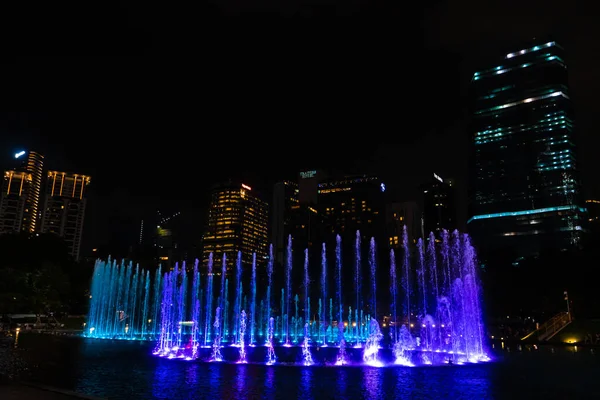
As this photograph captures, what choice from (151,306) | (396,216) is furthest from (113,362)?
(396,216)

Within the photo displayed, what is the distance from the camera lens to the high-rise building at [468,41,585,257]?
115 meters

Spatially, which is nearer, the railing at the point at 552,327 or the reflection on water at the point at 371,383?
the reflection on water at the point at 371,383

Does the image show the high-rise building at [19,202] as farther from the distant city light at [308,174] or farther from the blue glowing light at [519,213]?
the blue glowing light at [519,213]

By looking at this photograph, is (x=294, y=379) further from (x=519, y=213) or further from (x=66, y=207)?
(x=66, y=207)

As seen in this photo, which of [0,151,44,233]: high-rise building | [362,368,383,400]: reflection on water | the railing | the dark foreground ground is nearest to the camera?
the dark foreground ground

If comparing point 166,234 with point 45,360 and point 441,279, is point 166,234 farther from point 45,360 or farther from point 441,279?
point 45,360

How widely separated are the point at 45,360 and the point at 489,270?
5667cm

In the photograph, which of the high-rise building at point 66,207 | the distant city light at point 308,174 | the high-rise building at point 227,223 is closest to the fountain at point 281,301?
the distant city light at point 308,174

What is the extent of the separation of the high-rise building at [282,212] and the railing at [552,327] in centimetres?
13240

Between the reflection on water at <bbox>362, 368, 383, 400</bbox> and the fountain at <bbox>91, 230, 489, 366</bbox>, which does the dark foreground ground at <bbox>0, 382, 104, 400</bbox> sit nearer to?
the reflection on water at <bbox>362, 368, 383, 400</bbox>

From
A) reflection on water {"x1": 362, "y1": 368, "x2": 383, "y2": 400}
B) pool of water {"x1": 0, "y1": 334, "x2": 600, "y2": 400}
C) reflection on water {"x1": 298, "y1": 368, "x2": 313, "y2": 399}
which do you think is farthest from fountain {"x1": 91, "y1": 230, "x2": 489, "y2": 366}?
reflection on water {"x1": 298, "y1": 368, "x2": 313, "y2": 399}

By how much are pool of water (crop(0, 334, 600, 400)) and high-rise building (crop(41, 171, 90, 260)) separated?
577 feet

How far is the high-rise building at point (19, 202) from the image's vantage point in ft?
524

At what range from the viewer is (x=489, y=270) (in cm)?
6159
